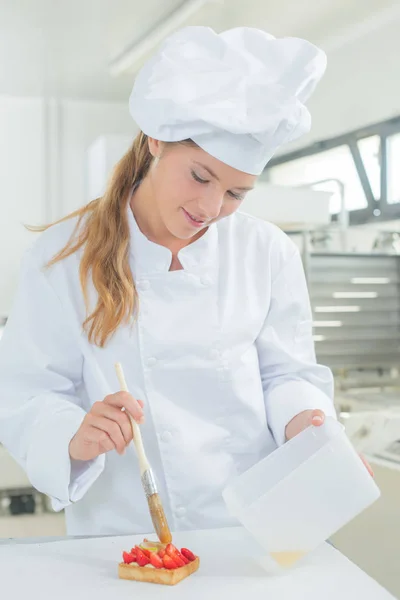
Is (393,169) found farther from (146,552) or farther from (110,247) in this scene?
(146,552)

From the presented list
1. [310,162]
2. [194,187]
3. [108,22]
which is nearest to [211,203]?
[194,187]

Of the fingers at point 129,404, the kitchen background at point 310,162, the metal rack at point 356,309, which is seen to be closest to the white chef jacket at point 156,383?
the fingers at point 129,404

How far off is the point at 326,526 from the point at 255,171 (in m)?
0.51

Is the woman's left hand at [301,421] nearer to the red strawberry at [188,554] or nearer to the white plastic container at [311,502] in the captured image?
the white plastic container at [311,502]

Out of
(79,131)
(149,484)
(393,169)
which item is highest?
(79,131)

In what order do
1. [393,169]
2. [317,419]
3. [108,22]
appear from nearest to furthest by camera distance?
[317,419]
[393,169]
[108,22]

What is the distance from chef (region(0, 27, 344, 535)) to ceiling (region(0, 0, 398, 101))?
3.26 metres

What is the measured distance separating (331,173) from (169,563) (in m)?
4.37

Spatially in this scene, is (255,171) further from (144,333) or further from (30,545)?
(30,545)

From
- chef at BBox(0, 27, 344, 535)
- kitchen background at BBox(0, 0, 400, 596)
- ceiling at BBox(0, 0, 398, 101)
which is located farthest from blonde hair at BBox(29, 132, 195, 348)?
ceiling at BBox(0, 0, 398, 101)

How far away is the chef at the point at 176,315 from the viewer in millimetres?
1056

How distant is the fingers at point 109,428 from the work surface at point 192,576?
0.16 metres

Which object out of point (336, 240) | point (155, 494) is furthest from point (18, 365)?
point (336, 240)

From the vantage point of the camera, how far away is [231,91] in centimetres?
103
